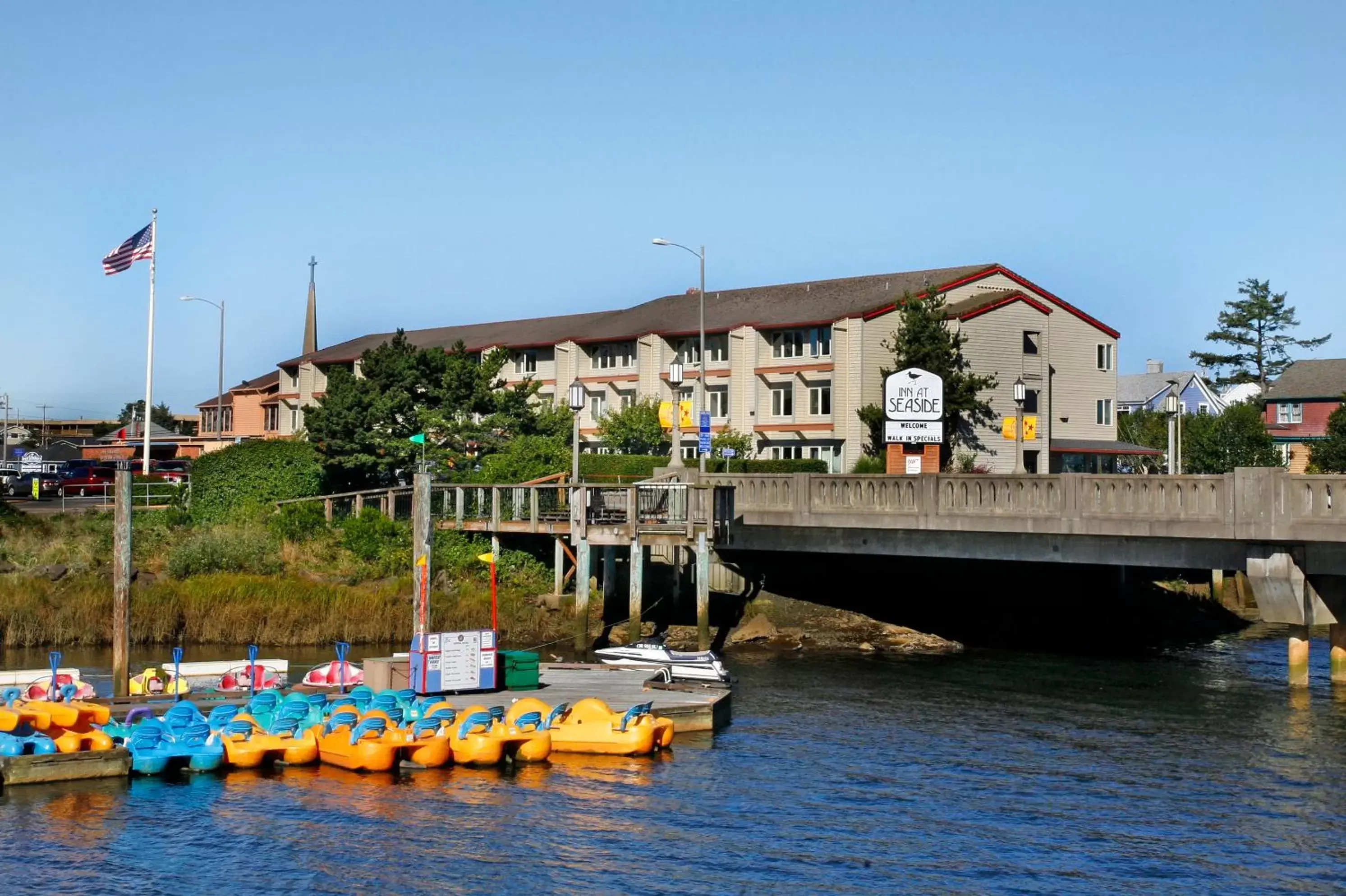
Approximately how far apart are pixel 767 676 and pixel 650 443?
36.4 metres

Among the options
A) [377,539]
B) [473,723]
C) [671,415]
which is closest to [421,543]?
[473,723]

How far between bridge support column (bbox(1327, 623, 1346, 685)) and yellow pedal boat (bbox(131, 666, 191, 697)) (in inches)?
1021

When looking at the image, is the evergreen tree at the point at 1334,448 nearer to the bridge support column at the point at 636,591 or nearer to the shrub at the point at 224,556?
the bridge support column at the point at 636,591

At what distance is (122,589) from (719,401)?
48.0m

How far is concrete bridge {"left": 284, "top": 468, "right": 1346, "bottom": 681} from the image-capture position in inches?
1329

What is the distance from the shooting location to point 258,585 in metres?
46.2

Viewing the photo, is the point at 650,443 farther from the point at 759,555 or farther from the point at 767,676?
the point at 767,676

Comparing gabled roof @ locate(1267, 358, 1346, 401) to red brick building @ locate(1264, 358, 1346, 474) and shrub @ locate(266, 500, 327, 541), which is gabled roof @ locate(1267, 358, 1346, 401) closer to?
red brick building @ locate(1264, 358, 1346, 474)

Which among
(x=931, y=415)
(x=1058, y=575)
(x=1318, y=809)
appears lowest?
(x=1318, y=809)

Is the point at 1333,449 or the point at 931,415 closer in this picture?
the point at 931,415

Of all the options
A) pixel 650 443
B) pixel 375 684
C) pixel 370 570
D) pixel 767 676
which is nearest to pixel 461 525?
pixel 370 570

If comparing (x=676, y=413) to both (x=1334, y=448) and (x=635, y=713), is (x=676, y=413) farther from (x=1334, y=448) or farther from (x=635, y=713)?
(x=1334, y=448)

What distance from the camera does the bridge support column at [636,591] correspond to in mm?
42094

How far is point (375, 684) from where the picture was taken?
3250cm
